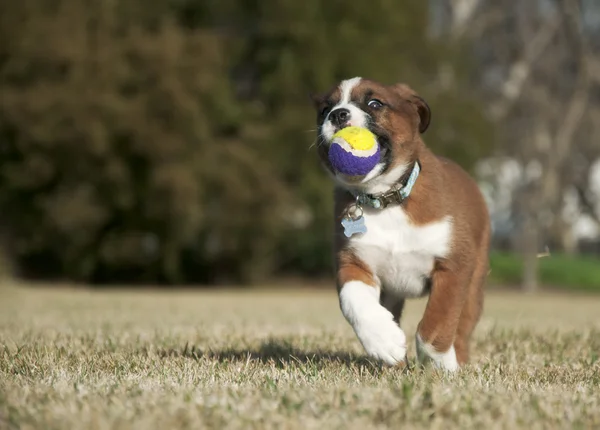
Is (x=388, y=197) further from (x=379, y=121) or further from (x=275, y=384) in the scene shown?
(x=275, y=384)

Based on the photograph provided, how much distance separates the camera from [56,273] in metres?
23.6

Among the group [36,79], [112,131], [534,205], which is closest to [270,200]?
[112,131]

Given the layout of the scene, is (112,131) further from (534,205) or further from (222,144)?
(534,205)

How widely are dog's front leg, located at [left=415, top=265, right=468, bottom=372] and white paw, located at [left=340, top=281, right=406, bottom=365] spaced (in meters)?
0.35

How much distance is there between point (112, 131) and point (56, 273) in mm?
5581

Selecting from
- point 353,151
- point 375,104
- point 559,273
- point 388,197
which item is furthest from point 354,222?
point 559,273

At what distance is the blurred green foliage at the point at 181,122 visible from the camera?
1969cm

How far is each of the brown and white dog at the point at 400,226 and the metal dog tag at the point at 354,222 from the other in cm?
1

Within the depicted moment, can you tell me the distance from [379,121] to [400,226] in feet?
1.78

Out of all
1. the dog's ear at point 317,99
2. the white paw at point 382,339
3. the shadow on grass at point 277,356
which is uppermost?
the dog's ear at point 317,99

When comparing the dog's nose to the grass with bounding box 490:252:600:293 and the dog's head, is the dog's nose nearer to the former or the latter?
the dog's head

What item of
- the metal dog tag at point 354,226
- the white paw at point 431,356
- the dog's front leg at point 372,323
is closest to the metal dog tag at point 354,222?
the metal dog tag at point 354,226

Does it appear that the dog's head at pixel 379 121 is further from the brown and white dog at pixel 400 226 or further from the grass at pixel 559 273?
the grass at pixel 559 273

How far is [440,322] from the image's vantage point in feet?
14.0
